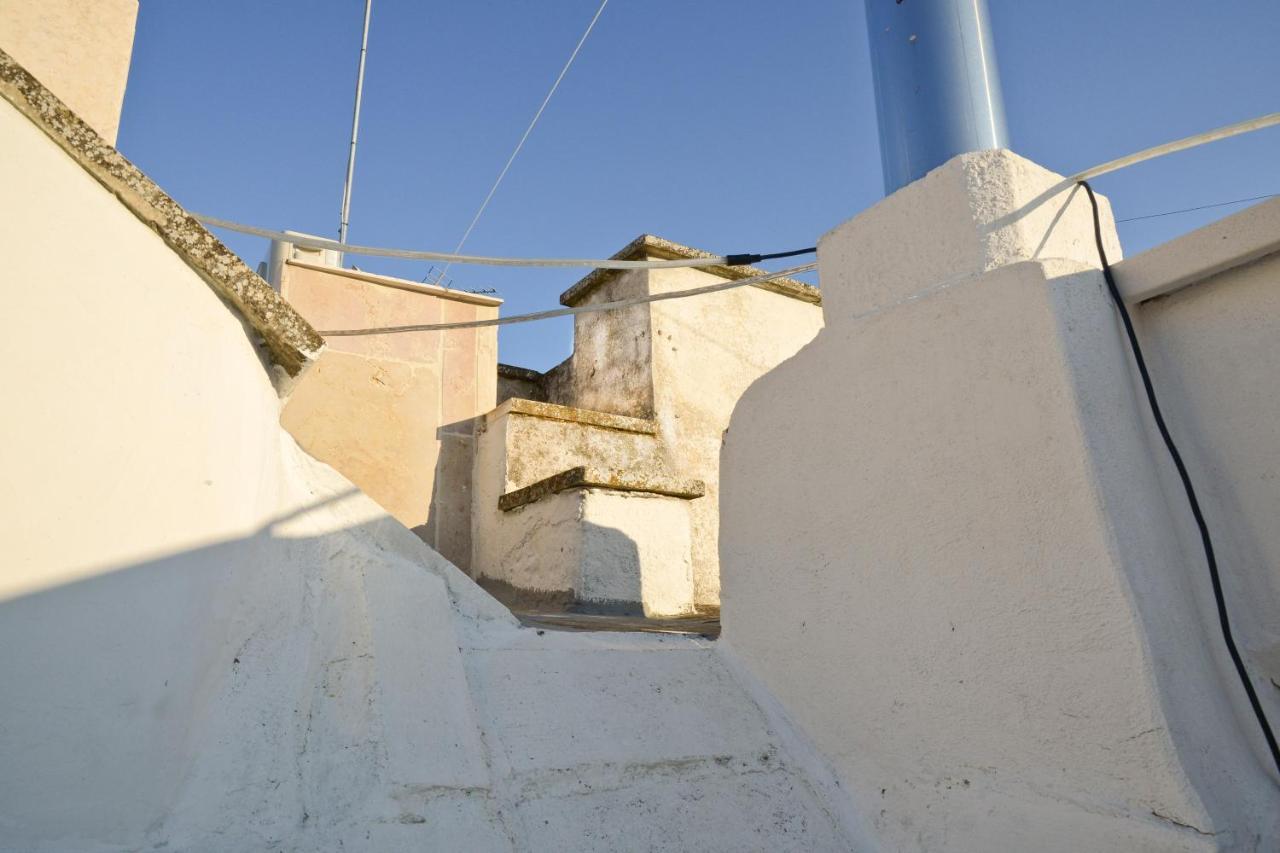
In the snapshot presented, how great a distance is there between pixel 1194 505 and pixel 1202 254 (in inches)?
21.8

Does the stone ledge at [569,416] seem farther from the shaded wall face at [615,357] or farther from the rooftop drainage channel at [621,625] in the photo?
the rooftop drainage channel at [621,625]

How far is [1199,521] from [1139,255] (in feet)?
2.12

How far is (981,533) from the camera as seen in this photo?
188cm

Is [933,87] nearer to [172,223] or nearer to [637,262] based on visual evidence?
[637,262]

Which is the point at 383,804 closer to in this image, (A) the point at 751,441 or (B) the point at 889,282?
(A) the point at 751,441

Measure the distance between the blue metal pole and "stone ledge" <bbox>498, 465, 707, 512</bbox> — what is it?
64.5 inches

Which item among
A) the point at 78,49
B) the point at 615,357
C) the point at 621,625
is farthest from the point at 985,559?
the point at 615,357

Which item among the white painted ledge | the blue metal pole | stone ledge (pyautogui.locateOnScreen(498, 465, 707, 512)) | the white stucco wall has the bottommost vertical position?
the white stucco wall

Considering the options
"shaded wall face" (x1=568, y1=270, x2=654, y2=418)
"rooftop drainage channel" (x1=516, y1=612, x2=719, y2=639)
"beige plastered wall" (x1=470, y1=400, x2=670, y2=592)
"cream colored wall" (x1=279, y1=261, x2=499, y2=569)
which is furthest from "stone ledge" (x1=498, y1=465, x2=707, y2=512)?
"shaded wall face" (x1=568, y1=270, x2=654, y2=418)

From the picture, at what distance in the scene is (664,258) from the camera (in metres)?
5.62

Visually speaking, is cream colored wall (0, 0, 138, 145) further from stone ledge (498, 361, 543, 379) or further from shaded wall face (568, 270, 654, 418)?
stone ledge (498, 361, 543, 379)

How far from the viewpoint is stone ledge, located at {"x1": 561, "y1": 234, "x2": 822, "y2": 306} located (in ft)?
18.2

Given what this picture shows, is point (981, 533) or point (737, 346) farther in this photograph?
point (737, 346)

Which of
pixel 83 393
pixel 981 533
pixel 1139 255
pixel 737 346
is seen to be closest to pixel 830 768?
pixel 981 533
